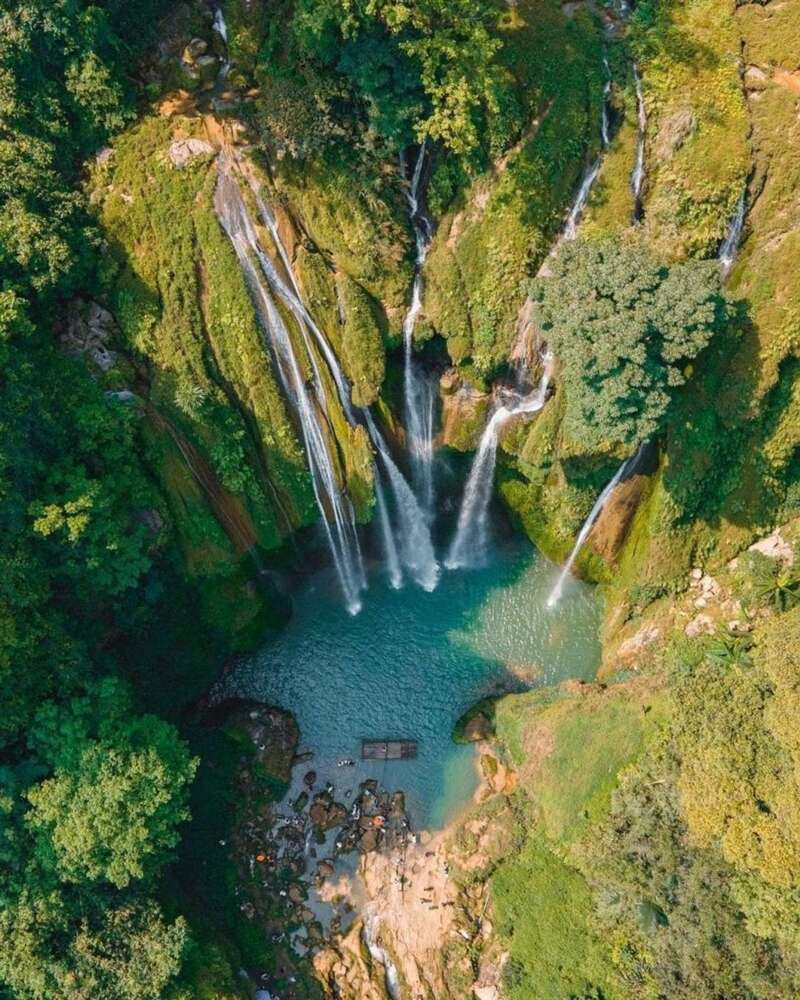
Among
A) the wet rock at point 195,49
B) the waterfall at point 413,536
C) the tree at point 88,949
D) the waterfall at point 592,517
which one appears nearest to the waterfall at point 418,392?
the waterfall at point 413,536

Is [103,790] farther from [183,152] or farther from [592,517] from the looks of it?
[183,152]

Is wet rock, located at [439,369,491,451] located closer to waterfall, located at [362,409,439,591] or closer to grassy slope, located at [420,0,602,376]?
grassy slope, located at [420,0,602,376]

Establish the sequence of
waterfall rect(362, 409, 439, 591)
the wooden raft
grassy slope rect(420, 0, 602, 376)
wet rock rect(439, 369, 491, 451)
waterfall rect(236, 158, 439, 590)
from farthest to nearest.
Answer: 1. waterfall rect(362, 409, 439, 591)
2. the wooden raft
3. wet rock rect(439, 369, 491, 451)
4. waterfall rect(236, 158, 439, 590)
5. grassy slope rect(420, 0, 602, 376)

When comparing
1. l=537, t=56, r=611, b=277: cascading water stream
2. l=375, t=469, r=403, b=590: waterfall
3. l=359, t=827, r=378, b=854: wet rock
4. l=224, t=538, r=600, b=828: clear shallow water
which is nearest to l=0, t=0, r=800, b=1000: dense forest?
l=537, t=56, r=611, b=277: cascading water stream

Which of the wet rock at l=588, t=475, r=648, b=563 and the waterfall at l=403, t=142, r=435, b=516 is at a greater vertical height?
the waterfall at l=403, t=142, r=435, b=516

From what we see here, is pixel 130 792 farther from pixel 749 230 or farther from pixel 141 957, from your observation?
pixel 749 230

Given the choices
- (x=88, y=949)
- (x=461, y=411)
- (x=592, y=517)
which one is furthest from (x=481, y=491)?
(x=88, y=949)
